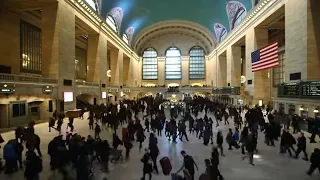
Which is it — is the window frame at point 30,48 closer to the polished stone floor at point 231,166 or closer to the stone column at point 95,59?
the stone column at point 95,59

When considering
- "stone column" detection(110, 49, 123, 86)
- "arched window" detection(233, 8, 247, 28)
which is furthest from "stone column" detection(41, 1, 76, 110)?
"arched window" detection(233, 8, 247, 28)

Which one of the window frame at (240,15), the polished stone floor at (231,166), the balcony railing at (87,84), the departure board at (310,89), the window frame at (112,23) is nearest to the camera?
the polished stone floor at (231,166)

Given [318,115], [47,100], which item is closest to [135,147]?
[318,115]

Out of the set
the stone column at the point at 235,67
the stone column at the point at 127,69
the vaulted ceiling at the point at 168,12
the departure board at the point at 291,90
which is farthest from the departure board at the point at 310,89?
the stone column at the point at 127,69

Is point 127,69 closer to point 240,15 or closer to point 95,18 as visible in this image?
point 95,18

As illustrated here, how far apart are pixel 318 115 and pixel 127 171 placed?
11.0 m

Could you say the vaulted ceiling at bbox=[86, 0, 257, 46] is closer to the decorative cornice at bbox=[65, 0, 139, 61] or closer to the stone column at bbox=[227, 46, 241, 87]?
the decorative cornice at bbox=[65, 0, 139, 61]

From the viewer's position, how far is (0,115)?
48.4 ft

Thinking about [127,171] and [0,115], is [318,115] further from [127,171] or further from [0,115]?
[0,115]

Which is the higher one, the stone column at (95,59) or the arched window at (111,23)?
the arched window at (111,23)

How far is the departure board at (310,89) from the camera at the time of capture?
1290cm

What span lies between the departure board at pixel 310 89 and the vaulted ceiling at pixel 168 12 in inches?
595

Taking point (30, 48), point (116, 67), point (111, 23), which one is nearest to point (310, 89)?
point (30, 48)

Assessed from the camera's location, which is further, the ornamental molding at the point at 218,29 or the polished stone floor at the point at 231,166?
the ornamental molding at the point at 218,29
